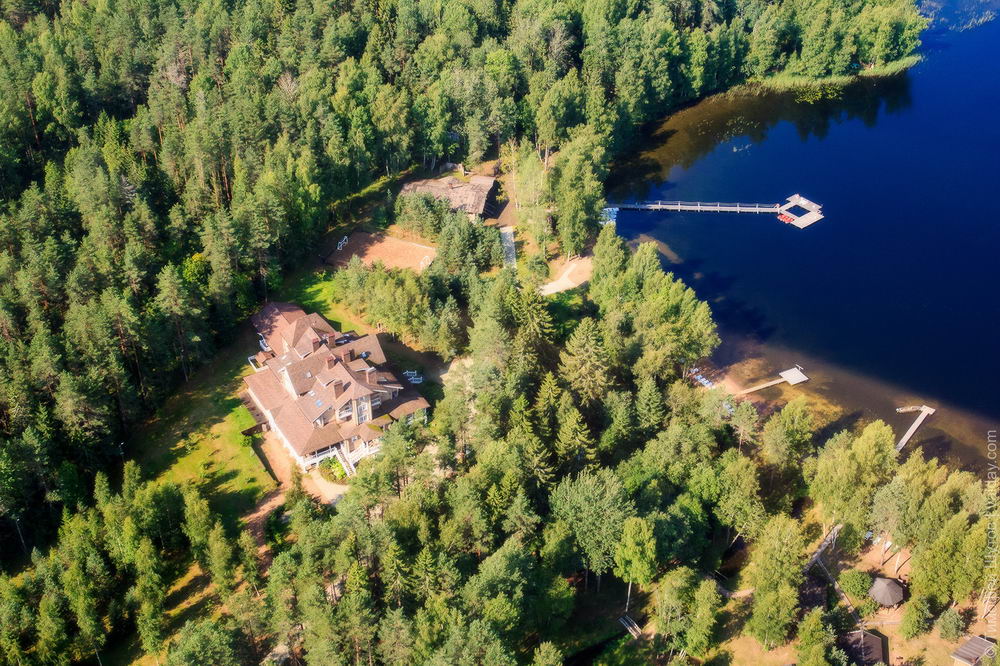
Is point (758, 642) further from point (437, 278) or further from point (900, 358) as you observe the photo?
point (437, 278)

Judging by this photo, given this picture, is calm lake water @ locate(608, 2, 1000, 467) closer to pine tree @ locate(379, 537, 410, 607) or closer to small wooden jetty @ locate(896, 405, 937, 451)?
small wooden jetty @ locate(896, 405, 937, 451)

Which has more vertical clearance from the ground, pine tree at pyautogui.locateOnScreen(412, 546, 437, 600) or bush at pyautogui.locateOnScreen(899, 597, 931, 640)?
pine tree at pyautogui.locateOnScreen(412, 546, 437, 600)

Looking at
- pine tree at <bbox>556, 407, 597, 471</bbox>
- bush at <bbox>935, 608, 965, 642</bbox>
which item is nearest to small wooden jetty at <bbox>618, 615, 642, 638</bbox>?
pine tree at <bbox>556, 407, 597, 471</bbox>

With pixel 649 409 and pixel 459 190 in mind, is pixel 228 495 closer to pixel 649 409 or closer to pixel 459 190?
pixel 649 409

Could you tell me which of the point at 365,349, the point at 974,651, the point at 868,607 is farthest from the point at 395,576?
the point at 974,651

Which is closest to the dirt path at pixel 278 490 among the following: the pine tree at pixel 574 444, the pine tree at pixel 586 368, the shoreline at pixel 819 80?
the pine tree at pixel 574 444

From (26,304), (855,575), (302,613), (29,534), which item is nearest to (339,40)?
(26,304)

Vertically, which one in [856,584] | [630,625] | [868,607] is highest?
[856,584]
